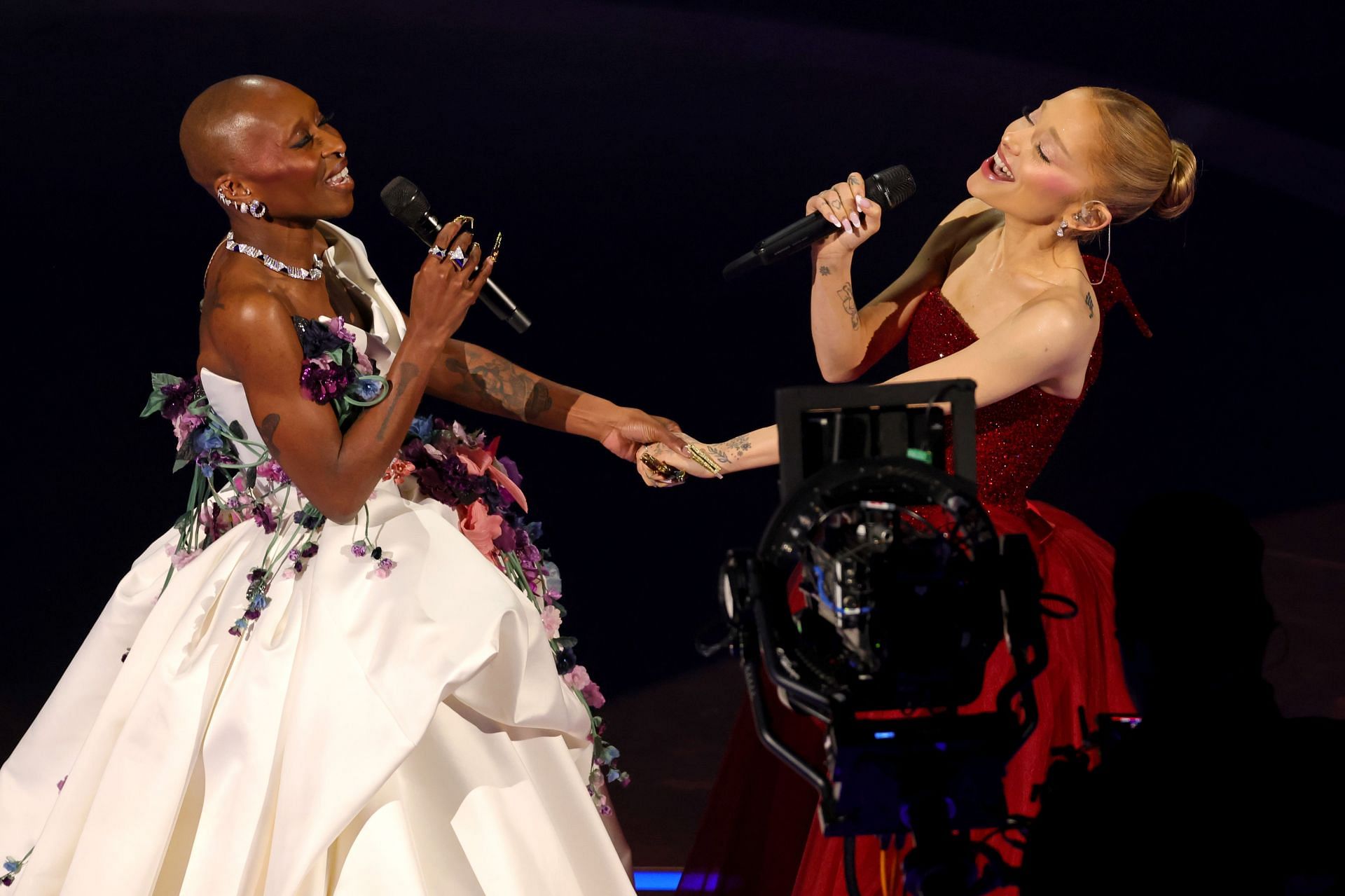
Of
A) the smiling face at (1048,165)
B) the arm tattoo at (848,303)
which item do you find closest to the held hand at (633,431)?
the arm tattoo at (848,303)

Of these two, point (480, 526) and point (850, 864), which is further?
point (480, 526)

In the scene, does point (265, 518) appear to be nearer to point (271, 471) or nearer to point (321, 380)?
point (271, 471)

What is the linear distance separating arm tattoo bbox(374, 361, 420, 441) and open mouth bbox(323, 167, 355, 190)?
14.1 inches

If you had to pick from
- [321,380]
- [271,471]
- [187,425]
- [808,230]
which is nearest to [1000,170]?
[808,230]

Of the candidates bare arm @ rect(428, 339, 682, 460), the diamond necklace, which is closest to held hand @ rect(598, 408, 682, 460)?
bare arm @ rect(428, 339, 682, 460)

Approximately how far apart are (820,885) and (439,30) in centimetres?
229

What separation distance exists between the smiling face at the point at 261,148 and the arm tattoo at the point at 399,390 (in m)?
0.34

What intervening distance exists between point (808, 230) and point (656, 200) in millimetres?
1381

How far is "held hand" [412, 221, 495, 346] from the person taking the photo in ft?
7.05

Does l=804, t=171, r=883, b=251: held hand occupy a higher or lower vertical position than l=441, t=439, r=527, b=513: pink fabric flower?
higher

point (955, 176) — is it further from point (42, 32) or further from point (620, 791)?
point (42, 32)

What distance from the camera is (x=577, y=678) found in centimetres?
247

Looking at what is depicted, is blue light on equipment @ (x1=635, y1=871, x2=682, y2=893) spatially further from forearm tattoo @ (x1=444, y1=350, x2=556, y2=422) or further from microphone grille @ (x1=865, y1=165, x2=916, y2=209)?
microphone grille @ (x1=865, y1=165, x2=916, y2=209)

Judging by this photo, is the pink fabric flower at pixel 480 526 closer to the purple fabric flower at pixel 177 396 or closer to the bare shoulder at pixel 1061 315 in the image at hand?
the purple fabric flower at pixel 177 396
